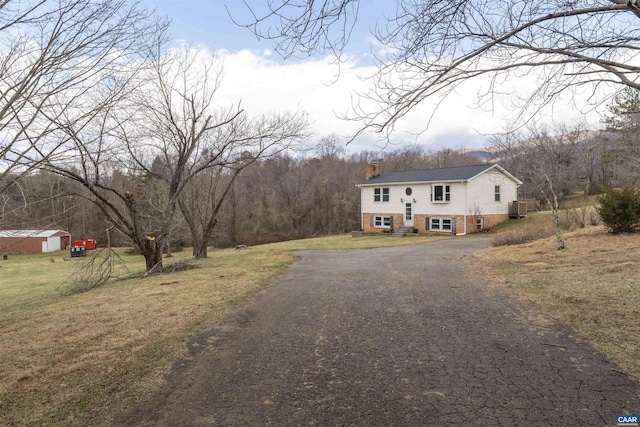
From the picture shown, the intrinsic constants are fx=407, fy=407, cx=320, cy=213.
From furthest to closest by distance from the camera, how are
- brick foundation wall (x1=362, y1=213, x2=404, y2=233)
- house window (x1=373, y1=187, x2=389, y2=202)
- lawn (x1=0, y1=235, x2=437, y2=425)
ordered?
house window (x1=373, y1=187, x2=389, y2=202), brick foundation wall (x1=362, y1=213, x2=404, y2=233), lawn (x1=0, y1=235, x2=437, y2=425)

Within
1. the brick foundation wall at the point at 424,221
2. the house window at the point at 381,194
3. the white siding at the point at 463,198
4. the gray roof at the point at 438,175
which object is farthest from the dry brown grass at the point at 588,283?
the house window at the point at 381,194

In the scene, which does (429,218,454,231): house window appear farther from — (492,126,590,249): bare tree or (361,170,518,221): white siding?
(492,126,590,249): bare tree

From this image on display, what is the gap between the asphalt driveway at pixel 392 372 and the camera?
312cm

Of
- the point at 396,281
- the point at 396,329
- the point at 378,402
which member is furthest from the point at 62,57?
the point at 396,281

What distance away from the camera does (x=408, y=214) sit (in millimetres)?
29656

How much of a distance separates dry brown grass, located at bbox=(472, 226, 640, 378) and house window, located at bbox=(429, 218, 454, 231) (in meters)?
13.2

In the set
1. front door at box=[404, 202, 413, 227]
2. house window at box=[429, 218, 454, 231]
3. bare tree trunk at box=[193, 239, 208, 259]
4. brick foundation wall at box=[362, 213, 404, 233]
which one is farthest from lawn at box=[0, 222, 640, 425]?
brick foundation wall at box=[362, 213, 404, 233]

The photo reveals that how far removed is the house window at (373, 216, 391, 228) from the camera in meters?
30.9

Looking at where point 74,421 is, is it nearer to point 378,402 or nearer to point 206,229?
point 378,402

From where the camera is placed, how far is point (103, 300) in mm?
8602

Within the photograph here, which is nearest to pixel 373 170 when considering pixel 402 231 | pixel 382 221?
pixel 382 221

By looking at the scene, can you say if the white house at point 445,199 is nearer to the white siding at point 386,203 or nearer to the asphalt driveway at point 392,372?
the white siding at point 386,203

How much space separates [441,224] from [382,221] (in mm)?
5095

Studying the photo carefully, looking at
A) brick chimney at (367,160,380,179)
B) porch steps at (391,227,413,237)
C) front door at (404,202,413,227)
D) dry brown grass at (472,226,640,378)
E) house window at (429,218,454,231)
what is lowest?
dry brown grass at (472,226,640,378)
